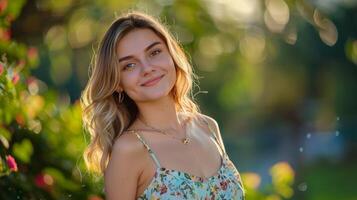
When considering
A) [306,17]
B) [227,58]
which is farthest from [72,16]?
[306,17]

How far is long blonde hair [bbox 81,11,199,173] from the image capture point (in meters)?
3.49

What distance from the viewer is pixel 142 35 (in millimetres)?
3543

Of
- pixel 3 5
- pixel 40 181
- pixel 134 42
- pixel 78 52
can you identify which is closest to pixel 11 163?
pixel 40 181

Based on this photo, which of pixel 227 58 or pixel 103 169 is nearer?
pixel 103 169

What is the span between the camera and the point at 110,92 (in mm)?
3520

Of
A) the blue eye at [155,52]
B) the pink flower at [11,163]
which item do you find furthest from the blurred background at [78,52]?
the blue eye at [155,52]

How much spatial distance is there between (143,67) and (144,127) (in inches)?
9.2

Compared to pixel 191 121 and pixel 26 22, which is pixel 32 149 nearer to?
pixel 191 121

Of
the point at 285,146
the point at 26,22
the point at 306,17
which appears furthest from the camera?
the point at 285,146

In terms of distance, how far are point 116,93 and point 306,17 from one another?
6.16 feet

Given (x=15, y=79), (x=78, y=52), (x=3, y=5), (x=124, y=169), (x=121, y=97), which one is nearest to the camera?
(x=124, y=169)

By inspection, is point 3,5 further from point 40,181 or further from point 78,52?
point 78,52

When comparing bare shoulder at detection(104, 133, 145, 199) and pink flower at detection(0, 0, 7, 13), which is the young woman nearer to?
bare shoulder at detection(104, 133, 145, 199)

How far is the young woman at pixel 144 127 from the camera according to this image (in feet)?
11.4
